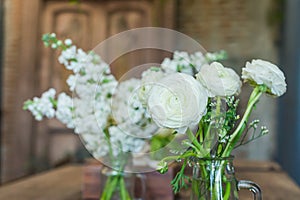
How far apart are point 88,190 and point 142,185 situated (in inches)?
9.1

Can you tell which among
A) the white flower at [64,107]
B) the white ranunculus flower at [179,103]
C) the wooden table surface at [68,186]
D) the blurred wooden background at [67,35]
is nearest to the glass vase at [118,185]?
→ the white flower at [64,107]

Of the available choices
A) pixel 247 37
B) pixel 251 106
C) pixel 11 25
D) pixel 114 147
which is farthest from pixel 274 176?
pixel 11 25

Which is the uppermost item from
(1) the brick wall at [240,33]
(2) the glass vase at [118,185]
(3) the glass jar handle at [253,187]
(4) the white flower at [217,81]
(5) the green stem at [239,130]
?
(1) the brick wall at [240,33]

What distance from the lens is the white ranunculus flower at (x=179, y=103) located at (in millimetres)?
576

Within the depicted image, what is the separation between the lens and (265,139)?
10.4 feet

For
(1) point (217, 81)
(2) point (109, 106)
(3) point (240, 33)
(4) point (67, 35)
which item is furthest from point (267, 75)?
(4) point (67, 35)

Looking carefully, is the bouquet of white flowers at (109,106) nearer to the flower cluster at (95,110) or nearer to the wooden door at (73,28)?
the flower cluster at (95,110)

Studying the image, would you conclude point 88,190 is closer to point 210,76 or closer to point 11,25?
point 210,76

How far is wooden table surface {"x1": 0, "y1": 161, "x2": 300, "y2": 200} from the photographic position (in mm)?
1303

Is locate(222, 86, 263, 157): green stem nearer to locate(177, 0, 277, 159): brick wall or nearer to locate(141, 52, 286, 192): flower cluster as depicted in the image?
locate(141, 52, 286, 192): flower cluster

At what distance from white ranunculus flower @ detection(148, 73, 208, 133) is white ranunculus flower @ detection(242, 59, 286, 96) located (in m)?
0.10

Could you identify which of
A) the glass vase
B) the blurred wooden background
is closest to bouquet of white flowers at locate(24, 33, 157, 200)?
the glass vase

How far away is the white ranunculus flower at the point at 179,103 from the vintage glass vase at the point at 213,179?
0.09m

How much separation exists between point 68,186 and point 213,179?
3.29 feet
